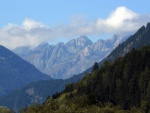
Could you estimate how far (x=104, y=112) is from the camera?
158000 millimetres

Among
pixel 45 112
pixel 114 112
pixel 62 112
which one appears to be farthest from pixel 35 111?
pixel 114 112

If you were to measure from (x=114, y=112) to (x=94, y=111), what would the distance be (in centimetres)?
813

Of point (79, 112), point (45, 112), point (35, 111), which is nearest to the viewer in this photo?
point (79, 112)

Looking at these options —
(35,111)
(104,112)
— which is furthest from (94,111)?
(35,111)

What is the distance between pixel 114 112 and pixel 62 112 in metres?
20.9

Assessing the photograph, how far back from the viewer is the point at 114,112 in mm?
162625

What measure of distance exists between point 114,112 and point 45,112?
29.5m

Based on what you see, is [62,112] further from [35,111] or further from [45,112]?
[35,111]

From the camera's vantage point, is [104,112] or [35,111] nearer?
[104,112]

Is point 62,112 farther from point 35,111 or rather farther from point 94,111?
point 35,111

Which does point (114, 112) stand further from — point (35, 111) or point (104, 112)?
point (35, 111)

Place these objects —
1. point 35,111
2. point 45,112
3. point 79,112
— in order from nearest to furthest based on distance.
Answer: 1. point 79,112
2. point 45,112
3. point 35,111

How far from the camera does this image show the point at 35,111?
Result: 18512 centimetres

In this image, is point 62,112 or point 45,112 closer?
point 62,112
